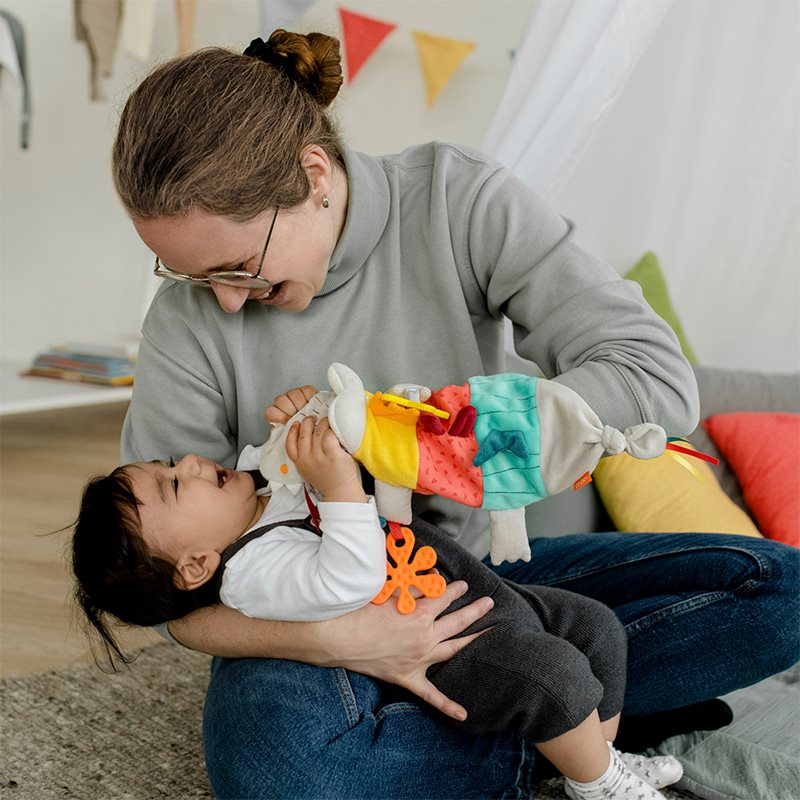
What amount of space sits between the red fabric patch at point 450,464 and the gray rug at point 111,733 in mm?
502

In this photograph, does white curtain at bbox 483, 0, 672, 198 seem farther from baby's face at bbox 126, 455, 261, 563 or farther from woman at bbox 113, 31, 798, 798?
baby's face at bbox 126, 455, 261, 563

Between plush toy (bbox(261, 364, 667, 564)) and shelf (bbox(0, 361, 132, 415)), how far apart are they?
219 centimetres

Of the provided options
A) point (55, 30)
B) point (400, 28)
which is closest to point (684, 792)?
point (400, 28)

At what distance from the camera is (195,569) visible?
1182 mm

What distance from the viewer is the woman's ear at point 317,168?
1.15 m

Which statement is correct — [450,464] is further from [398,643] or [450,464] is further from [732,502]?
[732,502]

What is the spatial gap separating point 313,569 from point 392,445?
17 cm

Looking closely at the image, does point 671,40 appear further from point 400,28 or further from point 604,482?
point 400,28

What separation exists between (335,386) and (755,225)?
58.1 inches

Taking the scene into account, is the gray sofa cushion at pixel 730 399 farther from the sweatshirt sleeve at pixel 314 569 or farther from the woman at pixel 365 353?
the sweatshirt sleeve at pixel 314 569

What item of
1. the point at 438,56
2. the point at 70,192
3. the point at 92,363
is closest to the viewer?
the point at 438,56

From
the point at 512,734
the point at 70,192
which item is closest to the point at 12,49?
the point at 70,192

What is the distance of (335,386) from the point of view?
41.3 inches

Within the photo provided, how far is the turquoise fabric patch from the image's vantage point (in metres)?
1.02
